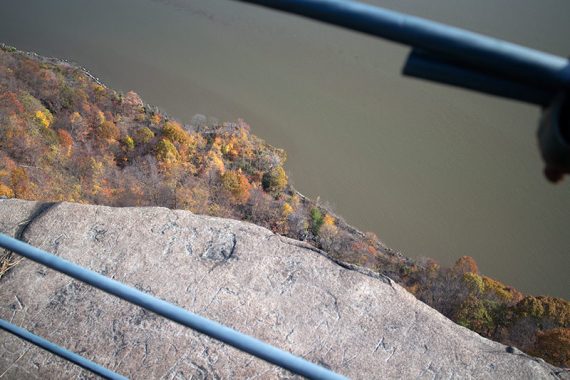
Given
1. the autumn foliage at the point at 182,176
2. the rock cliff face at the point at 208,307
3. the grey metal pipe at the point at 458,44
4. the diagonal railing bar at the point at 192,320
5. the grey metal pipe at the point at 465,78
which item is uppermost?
the grey metal pipe at the point at 458,44

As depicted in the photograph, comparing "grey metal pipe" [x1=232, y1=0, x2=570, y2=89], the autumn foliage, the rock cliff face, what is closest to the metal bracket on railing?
"grey metal pipe" [x1=232, y1=0, x2=570, y2=89]

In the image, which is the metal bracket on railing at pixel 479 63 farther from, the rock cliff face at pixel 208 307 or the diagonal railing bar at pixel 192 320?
the rock cliff face at pixel 208 307

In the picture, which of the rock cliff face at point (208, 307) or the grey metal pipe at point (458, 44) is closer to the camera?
the grey metal pipe at point (458, 44)

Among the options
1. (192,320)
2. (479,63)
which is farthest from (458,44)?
(192,320)

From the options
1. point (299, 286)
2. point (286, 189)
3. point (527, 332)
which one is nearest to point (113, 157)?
point (286, 189)

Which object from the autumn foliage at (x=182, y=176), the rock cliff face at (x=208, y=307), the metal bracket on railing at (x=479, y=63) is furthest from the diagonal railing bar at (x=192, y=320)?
the autumn foliage at (x=182, y=176)

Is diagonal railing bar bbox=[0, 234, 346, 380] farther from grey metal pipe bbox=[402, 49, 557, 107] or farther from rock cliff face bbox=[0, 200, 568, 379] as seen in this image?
rock cliff face bbox=[0, 200, 568, 379]

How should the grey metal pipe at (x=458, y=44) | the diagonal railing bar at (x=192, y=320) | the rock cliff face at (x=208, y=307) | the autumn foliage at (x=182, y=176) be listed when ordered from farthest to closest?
the autumn foliage at (x=182, y=176) < the rock cliff face at (x=208, y=307) < the diagonal railing bar at (x=192, y=320) < the grey metal pipe at (x=458, y=44)
